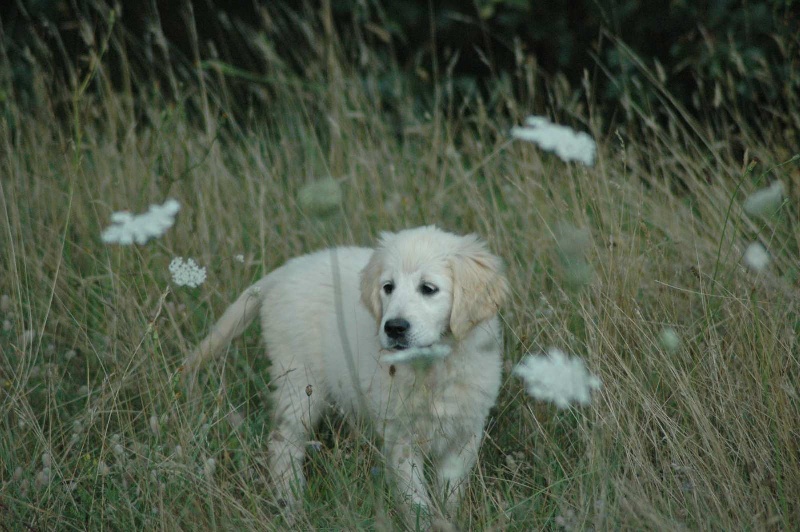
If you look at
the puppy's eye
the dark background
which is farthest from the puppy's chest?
the dark background

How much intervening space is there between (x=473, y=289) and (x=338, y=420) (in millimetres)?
896

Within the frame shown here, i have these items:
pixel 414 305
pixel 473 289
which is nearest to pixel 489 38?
pixel 473 289

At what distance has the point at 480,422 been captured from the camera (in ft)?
8.71

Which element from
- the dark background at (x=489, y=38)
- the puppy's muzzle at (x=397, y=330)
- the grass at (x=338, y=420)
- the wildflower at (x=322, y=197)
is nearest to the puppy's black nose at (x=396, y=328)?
the puppy's muzzle at (x=397, y=330)

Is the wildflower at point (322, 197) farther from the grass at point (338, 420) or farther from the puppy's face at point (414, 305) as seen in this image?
the puppy's face at point (414, 305)

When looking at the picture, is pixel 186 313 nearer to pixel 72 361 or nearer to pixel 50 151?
pixel 72 361

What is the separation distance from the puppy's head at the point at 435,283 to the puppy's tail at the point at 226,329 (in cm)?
39

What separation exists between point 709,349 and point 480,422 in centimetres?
73

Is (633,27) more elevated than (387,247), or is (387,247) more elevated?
(387,247)

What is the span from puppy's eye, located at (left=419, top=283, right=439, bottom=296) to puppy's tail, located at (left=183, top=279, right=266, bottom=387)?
0.50 meters

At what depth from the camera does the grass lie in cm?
206

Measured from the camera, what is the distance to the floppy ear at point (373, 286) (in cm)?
269

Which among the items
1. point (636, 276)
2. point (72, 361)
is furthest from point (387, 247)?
point (72, 361)

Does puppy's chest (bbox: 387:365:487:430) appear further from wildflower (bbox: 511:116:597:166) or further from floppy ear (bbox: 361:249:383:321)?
wildflower (bbox: 511:116:597:166)
